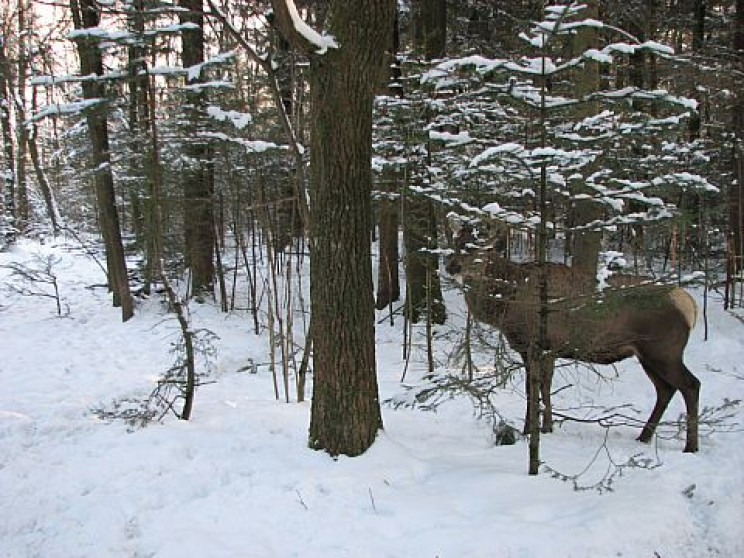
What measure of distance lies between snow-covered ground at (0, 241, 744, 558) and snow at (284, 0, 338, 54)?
3.07 metres

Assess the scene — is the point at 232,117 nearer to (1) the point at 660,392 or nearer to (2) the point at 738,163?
(1) the point at 660,392

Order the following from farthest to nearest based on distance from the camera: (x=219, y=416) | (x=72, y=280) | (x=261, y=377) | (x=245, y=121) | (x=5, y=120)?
(x=5, y=120) → (x=72, y=280) → (x=261, y=377) → (x=245, y=121) → (x=219, y=416)

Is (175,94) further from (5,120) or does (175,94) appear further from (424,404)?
(5,120)

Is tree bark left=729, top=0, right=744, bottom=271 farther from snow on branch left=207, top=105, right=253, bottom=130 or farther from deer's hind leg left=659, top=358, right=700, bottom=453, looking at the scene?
snow on branch left=207, top=105, right=253, bottom=130

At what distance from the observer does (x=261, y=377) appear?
8.57 m

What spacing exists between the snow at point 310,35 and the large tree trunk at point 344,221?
4cm

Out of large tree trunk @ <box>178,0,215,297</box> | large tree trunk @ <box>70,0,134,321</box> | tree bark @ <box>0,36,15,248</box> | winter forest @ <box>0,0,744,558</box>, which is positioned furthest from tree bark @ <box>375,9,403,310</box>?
tree bark @ <box>0,36,15,248</box>

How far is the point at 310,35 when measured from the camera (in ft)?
13.3

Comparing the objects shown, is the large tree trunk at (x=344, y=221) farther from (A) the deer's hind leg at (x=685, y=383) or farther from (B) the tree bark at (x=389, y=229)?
(B) the tree bark at (x=389, y=229)

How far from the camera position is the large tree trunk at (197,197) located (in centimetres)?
1073

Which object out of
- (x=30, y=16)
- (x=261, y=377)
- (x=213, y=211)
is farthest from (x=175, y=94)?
(x=30, y=16)

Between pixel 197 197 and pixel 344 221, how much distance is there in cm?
825

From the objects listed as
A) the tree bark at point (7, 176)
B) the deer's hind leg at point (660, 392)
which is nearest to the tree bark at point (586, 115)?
the deer's hind leg at point (660, 392)

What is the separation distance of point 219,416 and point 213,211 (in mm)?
7232
